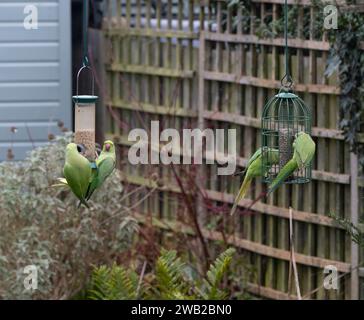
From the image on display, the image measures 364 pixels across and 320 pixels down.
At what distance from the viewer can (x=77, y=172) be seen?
3.83 m

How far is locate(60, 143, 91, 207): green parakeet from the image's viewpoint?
12.6ft

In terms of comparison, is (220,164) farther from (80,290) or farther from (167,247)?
→ (80,290)

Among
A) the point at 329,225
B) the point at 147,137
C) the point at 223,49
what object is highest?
the point at 223,49

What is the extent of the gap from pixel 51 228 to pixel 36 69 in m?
2.17

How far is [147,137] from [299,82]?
1.40 metres

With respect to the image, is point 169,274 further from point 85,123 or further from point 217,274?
point 85,123

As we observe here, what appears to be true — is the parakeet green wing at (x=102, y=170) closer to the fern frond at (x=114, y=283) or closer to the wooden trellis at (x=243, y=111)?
the fern frond at (x=114, y=283)

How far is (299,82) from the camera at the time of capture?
6578 millimetres

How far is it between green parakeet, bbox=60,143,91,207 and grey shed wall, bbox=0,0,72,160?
13.7 feet

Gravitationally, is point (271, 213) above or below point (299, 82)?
below

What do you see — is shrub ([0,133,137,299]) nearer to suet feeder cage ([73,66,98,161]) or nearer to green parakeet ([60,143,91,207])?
suet feeder cage ([73,66,98,161])

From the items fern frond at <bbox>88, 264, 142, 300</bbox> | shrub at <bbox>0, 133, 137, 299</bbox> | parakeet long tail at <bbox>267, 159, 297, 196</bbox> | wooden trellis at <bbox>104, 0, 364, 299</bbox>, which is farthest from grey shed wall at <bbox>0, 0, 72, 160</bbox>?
parakeet long tail at <bbox>267, 159, 297, 196</bbox>

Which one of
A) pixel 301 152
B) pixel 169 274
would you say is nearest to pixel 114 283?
pixel 169 274
